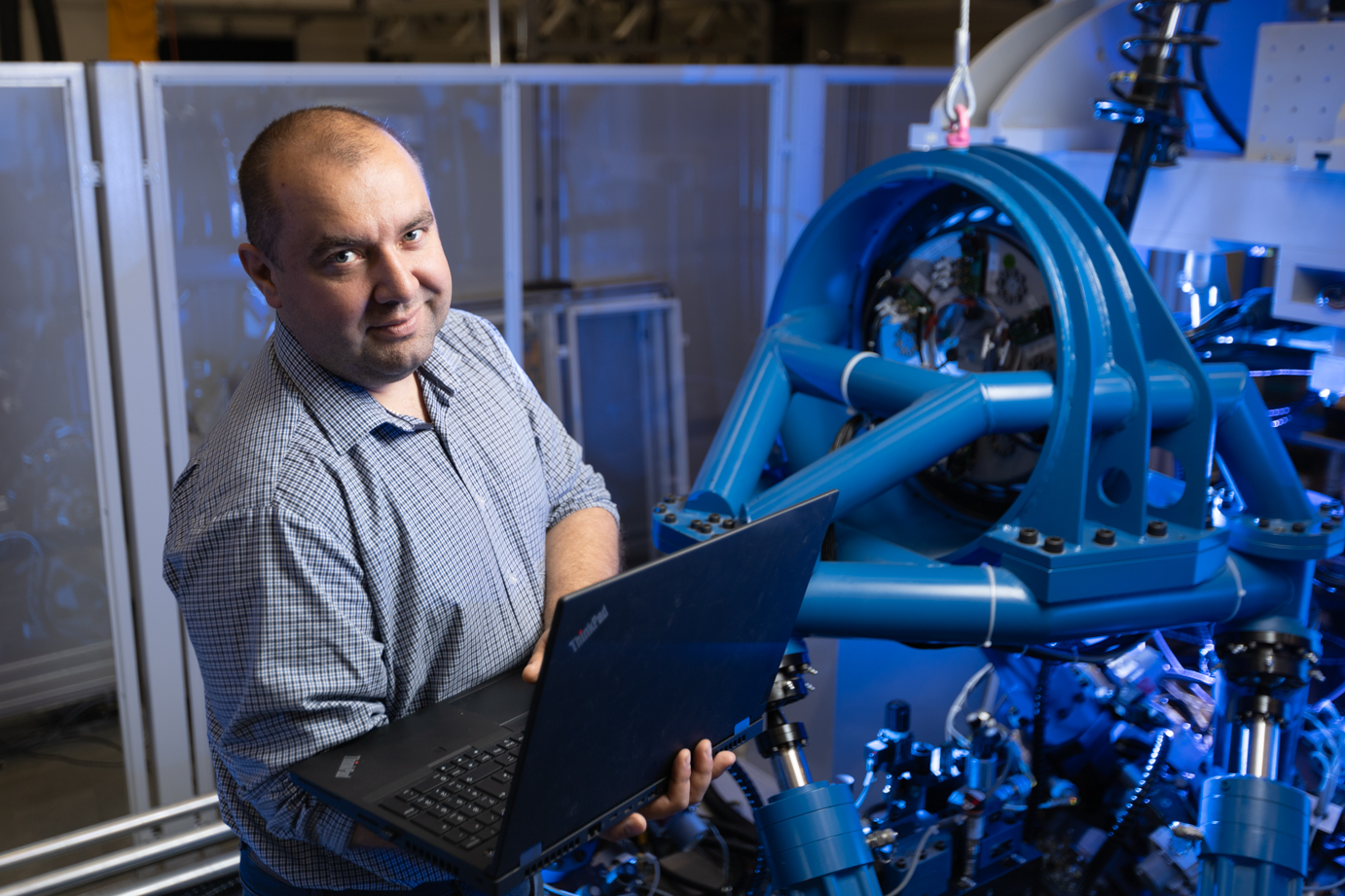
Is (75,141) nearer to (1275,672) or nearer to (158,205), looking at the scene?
(158,205)

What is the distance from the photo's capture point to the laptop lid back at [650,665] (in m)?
0.86

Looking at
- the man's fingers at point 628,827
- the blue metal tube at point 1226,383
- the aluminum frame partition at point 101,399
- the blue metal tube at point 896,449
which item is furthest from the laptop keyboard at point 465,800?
the aluminum frame partition at point 101,399

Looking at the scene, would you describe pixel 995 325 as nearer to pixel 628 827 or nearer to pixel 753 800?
pixel 753 800

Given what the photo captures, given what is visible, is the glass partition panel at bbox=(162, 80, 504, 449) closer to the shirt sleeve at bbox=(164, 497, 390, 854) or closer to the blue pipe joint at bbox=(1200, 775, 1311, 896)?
the shirt sleeve at bbox=(164, 497, 390, 854)

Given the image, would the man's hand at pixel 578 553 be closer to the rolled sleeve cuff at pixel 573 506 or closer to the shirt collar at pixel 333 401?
the rolled sleeve cuff at pixel 573 506

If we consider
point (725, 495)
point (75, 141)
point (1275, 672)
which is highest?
point (75, 141)

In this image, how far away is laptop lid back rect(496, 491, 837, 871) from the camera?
34.0 inches

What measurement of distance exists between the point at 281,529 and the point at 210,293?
2.17 m

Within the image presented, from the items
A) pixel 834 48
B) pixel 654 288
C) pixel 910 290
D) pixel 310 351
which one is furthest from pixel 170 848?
pixel 834 48

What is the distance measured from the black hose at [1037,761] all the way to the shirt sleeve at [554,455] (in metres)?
0.93

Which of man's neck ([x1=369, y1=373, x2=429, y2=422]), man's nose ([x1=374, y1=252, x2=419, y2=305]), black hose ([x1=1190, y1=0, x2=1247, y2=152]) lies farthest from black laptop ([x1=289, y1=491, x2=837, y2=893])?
black hose ([x1=1190, y1=0, x2=1247, y2=152])

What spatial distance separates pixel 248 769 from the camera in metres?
1.10

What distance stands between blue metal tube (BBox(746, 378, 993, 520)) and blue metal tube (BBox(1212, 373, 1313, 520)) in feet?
1.35

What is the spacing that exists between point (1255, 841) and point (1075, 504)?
483mm
